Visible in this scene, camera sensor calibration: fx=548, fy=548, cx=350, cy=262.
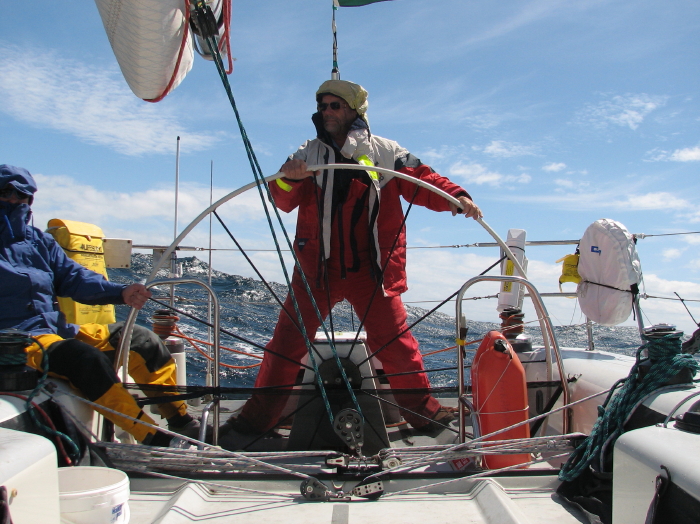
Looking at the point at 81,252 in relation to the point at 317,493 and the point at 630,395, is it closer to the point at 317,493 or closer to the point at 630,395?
the point at 317,493

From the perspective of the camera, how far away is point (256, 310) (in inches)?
595

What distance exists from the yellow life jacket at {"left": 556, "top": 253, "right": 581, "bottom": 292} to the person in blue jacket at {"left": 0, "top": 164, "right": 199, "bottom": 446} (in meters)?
2.76

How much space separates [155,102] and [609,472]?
2090 mm

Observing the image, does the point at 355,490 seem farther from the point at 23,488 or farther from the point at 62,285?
the point at 62,285

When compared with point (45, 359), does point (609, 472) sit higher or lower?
lower

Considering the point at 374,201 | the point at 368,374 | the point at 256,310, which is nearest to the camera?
the point at 368,374

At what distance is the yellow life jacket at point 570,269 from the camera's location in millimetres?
3986

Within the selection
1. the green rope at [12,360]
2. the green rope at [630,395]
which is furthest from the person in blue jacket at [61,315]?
the green rope at [630,395]

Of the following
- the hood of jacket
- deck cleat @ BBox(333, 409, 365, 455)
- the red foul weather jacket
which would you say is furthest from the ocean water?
deck cleat @ BBox(333, 409, 365, 455)

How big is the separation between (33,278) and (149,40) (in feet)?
4.27

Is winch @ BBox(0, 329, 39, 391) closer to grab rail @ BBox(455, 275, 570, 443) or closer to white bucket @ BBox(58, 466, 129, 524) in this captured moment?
white bucket @ BBox(58, 466, 129, 524)

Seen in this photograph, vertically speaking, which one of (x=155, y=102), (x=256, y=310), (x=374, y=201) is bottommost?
(x=256, y=310)

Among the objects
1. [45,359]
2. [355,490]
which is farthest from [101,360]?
[355,490]

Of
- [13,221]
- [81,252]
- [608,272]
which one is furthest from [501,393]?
[81,252]
